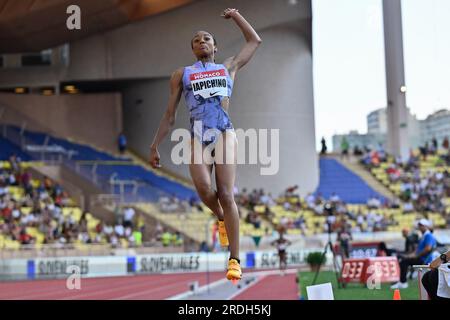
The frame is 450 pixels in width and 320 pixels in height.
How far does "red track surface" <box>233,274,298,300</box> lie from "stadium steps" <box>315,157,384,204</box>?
12023 millimetres

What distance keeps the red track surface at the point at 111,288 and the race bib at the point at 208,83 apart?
10257 millimetres

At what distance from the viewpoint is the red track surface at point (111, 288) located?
16.8 metres

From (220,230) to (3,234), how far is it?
20.3 metres

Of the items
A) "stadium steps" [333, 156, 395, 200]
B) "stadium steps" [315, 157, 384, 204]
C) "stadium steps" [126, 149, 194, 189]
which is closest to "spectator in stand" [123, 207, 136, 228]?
"stadium steps" [126, 149, 194, 189]

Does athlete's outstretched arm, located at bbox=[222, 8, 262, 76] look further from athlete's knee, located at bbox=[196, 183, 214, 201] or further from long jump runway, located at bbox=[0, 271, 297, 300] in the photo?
long jump runway, located at bbox=[0, 271, 297, 300]

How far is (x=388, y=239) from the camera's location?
28.1m

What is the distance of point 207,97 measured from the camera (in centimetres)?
557

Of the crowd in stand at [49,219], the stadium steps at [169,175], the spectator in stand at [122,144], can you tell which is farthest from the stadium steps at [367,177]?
the crowd in stand at [49,219]

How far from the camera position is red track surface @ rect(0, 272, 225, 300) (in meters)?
16.8

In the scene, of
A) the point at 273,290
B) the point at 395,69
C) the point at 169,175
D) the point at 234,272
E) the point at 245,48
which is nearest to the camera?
the point at 234,272

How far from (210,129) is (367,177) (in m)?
32.1

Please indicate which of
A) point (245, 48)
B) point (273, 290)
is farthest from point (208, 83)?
point (273, 290)

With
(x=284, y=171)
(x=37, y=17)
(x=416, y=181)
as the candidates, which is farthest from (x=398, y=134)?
(x=37, y=17)

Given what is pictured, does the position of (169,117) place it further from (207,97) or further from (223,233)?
(223,233)
